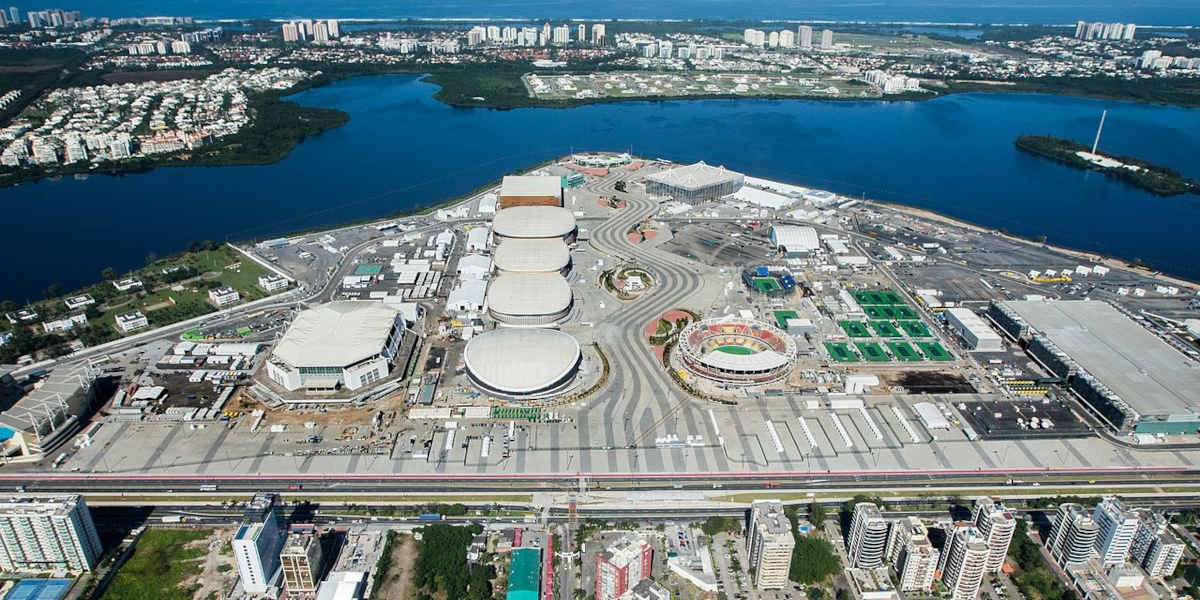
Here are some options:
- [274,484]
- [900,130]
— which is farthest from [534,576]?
[900,130]

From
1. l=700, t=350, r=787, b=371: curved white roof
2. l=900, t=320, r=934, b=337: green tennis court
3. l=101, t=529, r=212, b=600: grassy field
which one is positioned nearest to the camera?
l=101, t=529, r=212, b=600: grassy field

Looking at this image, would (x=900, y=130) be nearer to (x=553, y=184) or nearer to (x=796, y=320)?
(x=553, y=184)

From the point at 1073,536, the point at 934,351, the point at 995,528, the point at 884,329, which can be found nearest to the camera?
the point at 995,528

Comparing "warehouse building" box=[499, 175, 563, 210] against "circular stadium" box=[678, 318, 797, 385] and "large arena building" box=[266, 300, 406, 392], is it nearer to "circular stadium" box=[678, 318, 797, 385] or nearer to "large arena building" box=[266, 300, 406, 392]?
"large arena building" box=[266, 300, 406, 392]

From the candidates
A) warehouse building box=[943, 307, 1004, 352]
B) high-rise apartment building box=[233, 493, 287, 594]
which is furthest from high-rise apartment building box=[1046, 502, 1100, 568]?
high-rise apartment building box=[233, 493, 287, 594]

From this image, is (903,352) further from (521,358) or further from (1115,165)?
(1115,165)

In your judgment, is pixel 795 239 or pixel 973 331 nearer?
pixel 973 331

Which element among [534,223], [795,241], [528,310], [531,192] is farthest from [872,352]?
[531,192]
